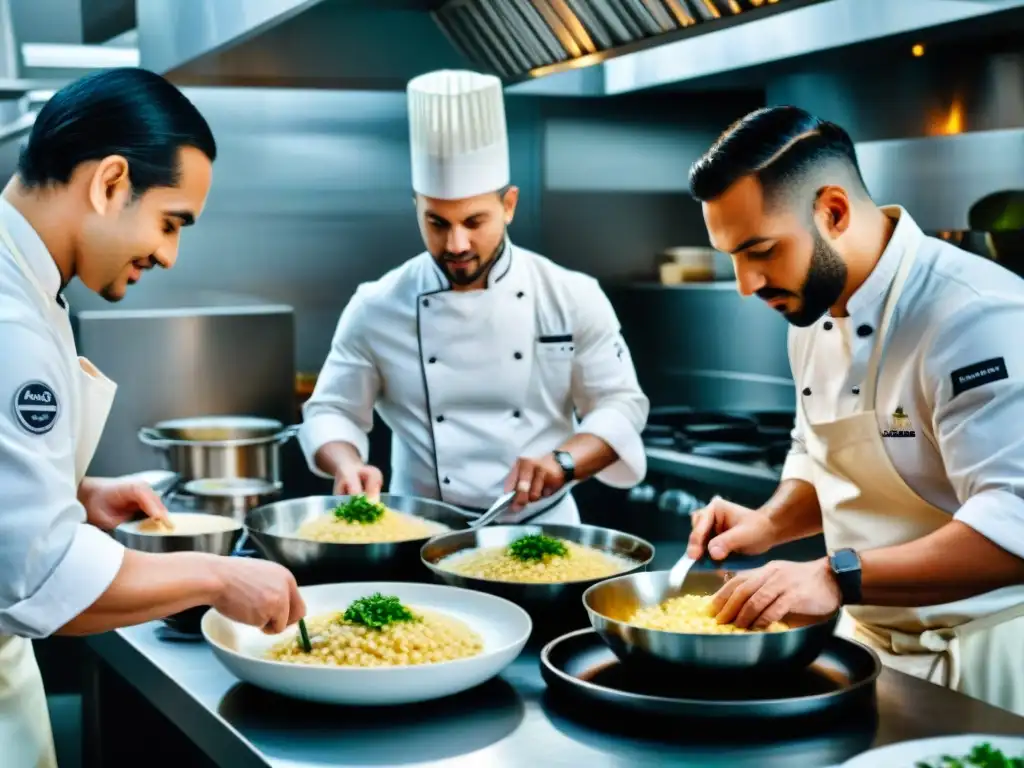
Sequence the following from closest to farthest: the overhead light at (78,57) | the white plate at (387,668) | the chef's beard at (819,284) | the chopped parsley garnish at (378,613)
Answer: the white plate at (387,668) → the chopped parsley garnish at (378,613) → the chef's beard at (819,284) → the overhead light at (78,57)

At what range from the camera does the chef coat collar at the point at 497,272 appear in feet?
10.7

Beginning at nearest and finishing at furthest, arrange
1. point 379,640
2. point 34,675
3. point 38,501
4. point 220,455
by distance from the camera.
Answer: point 38,501 → point 379,640 → point 34,675 → point 220,455

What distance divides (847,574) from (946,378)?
37 centimetres

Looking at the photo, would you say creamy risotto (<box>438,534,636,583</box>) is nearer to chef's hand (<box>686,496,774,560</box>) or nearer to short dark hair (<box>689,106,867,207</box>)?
chef's hand (<box>686,496,774,560</box>)

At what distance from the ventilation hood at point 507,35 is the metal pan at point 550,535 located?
3.12 feet

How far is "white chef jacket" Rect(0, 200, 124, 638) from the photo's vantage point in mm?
1535

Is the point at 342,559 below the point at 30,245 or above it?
below

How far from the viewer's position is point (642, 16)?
95.6 inches

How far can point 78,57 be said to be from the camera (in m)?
4.44

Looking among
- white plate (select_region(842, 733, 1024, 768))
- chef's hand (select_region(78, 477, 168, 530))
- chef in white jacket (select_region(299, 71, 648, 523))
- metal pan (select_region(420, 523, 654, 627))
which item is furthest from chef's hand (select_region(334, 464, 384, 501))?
white plate (select_region(842, 733, 1024, 768))

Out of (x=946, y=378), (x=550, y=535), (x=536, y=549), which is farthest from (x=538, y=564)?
(x=946, y=378)

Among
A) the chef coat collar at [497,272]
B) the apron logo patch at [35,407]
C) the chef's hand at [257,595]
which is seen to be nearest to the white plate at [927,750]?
the chef's hand at [257,595]

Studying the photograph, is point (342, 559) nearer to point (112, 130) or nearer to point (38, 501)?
point (38, 501)

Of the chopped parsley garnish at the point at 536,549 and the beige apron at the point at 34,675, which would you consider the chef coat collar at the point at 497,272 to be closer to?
the chopped parsley garnish at the point at 536,549
